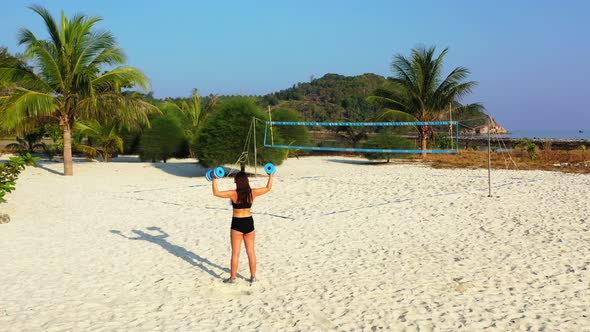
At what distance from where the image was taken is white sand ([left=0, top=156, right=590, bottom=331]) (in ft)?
14.6

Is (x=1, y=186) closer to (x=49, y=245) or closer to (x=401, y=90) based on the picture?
(x=49, y=245)

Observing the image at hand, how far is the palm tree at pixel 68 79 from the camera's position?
14.1m

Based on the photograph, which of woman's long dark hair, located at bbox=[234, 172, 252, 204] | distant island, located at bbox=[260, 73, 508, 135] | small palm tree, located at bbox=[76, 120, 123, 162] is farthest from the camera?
distant island, located at bbox=[260, 73, 508, 135]

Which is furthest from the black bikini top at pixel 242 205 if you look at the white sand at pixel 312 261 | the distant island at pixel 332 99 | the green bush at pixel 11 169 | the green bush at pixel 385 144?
the distant island at pixel 332 99

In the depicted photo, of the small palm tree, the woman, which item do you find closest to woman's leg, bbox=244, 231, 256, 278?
the woman

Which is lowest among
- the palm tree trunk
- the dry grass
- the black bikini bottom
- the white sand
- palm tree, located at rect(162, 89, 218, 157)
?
the white sand

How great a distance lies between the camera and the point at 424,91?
2217 centimetres

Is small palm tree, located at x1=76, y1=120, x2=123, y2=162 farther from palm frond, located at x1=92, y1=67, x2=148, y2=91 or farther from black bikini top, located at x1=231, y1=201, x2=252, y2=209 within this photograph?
black bikini top, located at x1=231, y1=201, x2=252, y2=209

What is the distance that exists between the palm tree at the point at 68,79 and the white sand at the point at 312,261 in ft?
11.7

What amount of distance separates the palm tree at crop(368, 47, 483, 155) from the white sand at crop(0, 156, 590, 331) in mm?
10651

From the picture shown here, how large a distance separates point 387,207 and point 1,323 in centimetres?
680

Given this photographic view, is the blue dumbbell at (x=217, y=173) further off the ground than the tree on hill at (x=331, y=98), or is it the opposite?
the tree on hill at (x=331, y=98)

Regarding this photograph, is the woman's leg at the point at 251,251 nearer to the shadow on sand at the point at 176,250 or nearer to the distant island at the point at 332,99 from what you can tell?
the shadow on sand at the point at 176,250

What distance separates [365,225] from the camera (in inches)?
323
